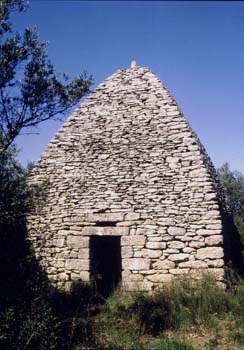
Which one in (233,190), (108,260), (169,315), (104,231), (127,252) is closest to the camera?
(169,315)

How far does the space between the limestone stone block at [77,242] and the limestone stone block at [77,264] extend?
1.38 ft

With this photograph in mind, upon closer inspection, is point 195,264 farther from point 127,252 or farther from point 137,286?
point 127,252

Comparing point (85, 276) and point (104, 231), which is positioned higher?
point (104, 231)

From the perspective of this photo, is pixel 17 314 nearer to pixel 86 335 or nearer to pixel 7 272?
pixel 7 272

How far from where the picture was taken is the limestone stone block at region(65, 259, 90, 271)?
9.10 meters

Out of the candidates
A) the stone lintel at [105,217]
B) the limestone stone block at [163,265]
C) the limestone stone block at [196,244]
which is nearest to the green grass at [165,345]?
the limestone stone block at [163,265]

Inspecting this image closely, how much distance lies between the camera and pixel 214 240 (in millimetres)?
8422

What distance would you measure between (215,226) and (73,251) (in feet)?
13.4

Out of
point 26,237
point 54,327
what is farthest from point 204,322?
point 26,237

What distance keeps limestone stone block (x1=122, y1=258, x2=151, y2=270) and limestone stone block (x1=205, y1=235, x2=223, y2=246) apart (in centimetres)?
167

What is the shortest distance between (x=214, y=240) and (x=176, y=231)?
1.02m

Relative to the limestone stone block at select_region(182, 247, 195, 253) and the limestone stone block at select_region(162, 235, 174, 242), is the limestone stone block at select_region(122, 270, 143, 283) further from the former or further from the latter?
the limestone stone block at select_region(182, 247, 195, 253)

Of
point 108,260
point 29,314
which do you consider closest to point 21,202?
point 29,314

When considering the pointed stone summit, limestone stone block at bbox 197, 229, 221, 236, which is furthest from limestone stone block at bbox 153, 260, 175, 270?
the pointed stone summit
